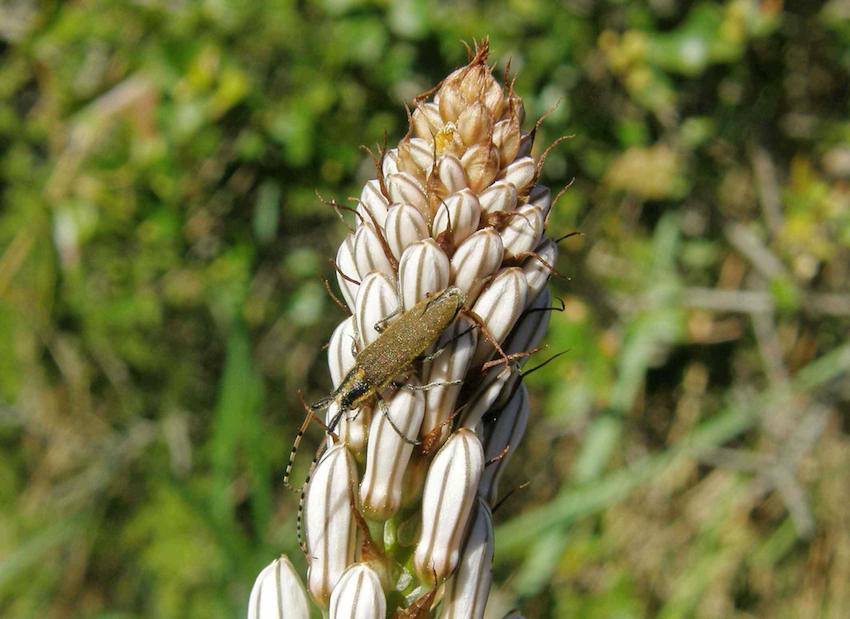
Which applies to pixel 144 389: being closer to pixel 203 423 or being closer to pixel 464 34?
pixel 203 423

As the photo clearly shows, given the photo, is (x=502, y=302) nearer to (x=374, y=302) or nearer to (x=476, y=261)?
(x=476, y=261)

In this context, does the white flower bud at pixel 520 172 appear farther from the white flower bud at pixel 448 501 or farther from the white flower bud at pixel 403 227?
the white flower bud at pixel 448 501

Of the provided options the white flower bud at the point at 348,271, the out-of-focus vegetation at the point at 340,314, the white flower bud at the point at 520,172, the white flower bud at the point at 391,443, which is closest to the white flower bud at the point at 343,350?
the white flower bud at the point at 348,271

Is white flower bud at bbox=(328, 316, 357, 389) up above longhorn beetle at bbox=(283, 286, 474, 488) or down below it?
above

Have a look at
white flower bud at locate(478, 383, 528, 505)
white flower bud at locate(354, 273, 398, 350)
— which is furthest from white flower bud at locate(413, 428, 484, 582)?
Result: white flower bud at locate(354, 273, 398, 350)

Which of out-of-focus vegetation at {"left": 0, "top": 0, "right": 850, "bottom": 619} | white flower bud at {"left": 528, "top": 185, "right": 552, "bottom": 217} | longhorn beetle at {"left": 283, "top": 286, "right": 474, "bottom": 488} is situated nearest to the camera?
longhorn beetle at {"left": 283, "top": 286, "right": 474, "bottom": 488}

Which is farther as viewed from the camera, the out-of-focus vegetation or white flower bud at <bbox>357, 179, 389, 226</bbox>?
the out-of-focus vegetation

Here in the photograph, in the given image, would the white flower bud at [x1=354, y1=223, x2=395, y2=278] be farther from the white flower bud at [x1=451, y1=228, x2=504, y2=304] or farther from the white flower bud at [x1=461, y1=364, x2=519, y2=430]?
the white flower bud at [x1=461, y1=364, x2=519, y2=430]
